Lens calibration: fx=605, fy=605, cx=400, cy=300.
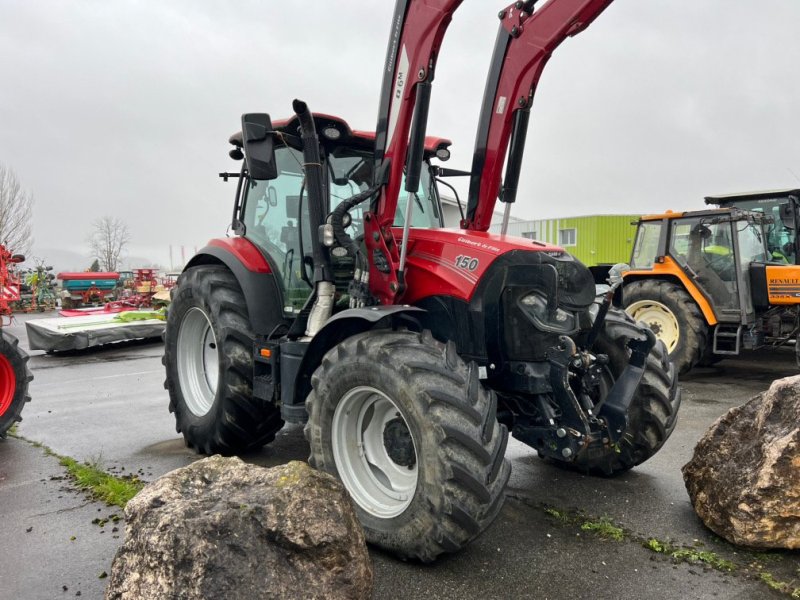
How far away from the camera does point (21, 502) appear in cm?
403

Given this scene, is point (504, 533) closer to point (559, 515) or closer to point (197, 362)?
point (559, 515)

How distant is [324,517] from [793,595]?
2118 mm

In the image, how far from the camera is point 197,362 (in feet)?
17.3

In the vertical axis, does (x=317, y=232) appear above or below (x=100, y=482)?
above

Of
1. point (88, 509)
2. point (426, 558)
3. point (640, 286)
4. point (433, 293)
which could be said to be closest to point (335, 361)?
point (433, 293)

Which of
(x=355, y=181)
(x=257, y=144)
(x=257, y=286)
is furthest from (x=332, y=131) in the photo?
(x=257, y=286)

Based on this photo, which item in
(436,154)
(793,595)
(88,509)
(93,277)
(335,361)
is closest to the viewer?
(793,595)

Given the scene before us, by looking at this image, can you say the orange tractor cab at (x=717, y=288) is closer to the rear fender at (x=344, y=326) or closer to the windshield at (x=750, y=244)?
the windshield at (x=750, y=244)

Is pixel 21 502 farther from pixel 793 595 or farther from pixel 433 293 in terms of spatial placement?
pixel 793 595

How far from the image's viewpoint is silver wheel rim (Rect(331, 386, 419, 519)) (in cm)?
331

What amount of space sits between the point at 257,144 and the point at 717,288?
22.7ft

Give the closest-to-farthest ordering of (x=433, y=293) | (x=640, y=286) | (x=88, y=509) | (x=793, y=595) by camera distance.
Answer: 1. (x=793, y=595)
2. (x=433, y=293)
3. (x=88, y=509)
4. (x=640, y=286)

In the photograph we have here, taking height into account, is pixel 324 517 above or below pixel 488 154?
below

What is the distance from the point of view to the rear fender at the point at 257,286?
4.43 m
